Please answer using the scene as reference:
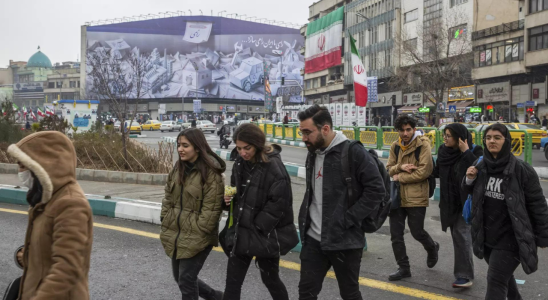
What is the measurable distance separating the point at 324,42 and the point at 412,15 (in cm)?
1924

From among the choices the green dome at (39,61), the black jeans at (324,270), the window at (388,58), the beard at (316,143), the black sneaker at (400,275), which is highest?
the green dome at (39,61)

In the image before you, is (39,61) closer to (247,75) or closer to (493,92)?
(247,75)

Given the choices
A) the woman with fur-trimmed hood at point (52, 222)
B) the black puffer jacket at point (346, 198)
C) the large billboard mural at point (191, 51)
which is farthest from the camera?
the large billboard mural at point (191, 51)

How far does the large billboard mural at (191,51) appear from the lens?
98.6m

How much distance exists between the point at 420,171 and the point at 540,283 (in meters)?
1.43

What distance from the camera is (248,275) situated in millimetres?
5312

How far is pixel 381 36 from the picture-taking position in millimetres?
59781

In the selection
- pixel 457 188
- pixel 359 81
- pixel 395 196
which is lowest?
pixel 395 196

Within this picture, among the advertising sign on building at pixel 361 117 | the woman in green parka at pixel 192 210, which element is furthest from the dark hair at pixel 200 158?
the advertising sign on building at pixel 361 117

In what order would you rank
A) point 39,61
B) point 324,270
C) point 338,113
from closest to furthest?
point 324,270 → point 338,113 → point 39,61

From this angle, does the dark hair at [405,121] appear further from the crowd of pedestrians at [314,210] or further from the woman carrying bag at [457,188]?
the crowd of pedestrians at [314,210]

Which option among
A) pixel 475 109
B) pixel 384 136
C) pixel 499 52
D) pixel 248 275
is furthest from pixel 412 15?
pixel 248 275

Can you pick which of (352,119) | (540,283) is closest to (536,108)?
(352,119)

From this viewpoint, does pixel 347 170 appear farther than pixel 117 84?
No
